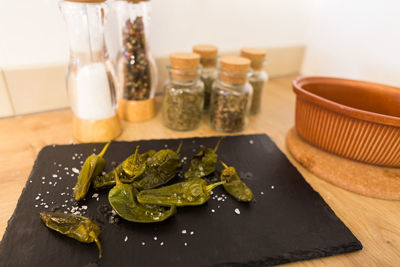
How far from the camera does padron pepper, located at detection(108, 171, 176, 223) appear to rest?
1.97ft

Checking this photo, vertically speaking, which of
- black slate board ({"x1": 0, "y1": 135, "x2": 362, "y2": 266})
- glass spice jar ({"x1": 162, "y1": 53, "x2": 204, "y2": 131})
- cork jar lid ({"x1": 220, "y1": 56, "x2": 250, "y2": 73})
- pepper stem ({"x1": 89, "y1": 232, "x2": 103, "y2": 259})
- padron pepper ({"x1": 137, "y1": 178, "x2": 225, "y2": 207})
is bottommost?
black slate board ({"x1": 0, "y1": 135, "x2": 362, "y2": 266})

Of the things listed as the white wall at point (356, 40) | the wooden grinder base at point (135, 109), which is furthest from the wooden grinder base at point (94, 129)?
the white wall at point (356, 40)

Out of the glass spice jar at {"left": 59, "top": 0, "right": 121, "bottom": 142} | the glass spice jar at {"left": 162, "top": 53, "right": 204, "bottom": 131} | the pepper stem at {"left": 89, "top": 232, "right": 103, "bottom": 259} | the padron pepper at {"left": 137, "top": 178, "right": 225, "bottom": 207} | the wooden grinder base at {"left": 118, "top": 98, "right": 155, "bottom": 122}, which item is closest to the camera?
the pepper stem at {"left": 89, "top": 232, "right": 103, "bottom": 259}

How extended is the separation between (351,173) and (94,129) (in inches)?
29.1

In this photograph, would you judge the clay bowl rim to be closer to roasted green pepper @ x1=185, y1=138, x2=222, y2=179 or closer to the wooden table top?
the wooden table top

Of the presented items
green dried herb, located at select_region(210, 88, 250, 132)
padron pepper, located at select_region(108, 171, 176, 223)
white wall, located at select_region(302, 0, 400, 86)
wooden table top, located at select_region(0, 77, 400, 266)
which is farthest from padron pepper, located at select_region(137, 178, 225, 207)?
white wall, located at select_region(302, 0, 400, 86)

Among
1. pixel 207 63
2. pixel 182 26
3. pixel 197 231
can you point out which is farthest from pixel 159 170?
pixel 182 26

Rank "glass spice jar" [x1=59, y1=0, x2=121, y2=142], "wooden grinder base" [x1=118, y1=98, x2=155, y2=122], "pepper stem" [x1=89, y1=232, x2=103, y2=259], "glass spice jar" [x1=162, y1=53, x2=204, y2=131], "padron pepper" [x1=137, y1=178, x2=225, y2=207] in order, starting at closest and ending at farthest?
1. "pepper stem" [x1=89, y1=232, x2=103, y2=259]
2. "padron pepper" [x1=137, y1=178, x2=225, y2=207]
3. "glass spice jar" [x1=59, y1=0, x2=121, y2=142]
4. "glass spice jar" [x1=162, y1=53, x2=204, y2=131]
5. "wooden grinder base" [x1=118, y1=98, x2=155, y2=122]

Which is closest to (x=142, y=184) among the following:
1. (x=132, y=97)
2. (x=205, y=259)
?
(x=205, y=259)

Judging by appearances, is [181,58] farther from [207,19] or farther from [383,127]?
[383,127]

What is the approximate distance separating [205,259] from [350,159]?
542 millimetres

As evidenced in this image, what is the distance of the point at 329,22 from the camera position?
136cm

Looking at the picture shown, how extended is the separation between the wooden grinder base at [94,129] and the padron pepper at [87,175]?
0.16 metres

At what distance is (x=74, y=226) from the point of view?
1.83ft
